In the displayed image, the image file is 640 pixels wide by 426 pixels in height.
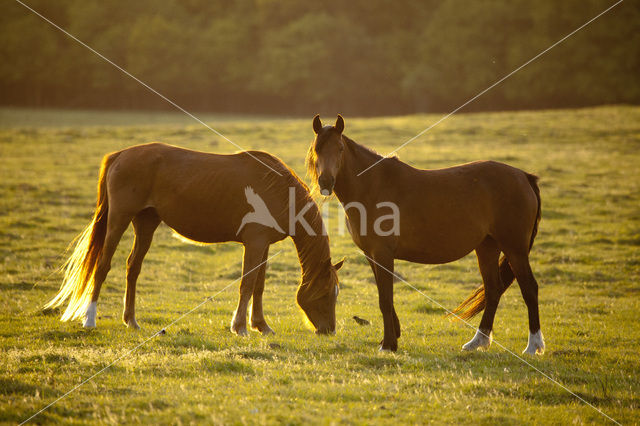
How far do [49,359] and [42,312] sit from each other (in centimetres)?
293

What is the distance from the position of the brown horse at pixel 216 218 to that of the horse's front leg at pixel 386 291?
111cm

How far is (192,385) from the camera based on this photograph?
5.77 m

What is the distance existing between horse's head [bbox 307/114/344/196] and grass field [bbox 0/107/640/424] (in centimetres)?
206

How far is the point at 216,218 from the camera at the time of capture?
823cm

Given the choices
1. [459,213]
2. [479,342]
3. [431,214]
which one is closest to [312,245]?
[431,214]

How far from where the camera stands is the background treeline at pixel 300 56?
59719 mm

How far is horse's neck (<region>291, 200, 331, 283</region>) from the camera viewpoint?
26.7ft

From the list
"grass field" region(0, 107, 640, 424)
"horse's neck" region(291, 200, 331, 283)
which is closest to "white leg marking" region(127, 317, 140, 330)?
"grass field" region(0, 107, 640, 424)

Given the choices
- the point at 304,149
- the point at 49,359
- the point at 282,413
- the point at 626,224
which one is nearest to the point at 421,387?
the point at 282,413

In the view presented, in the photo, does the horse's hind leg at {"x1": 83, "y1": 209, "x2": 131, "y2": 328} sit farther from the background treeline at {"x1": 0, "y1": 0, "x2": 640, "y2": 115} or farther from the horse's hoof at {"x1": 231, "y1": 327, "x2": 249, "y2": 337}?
the background treeline at {"x1": 0, "y1": 0, "x2": 640, "y2": 115}

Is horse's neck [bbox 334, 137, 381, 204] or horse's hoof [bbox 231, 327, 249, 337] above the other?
horse's neck [bbox 334, 137, 381, 204]

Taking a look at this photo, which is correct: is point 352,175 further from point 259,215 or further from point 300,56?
point 300,56

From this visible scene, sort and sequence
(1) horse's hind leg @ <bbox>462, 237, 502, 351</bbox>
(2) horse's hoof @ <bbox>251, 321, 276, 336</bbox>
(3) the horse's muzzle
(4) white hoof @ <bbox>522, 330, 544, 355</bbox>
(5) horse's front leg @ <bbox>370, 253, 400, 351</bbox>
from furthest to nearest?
(2) horse's hoof @ <bbox>251, 321, 276, 336</bbox> → (1) horse's hind leg @ <bbox>462, 237, 502, 351</bbox> → (4) white hoof @ <bbox>522, 330, 544, 355</bbox> → (5) horse's front leg @ <bbox>370, 253, 400, 351</bbox> → (3) the horse's muzzle
